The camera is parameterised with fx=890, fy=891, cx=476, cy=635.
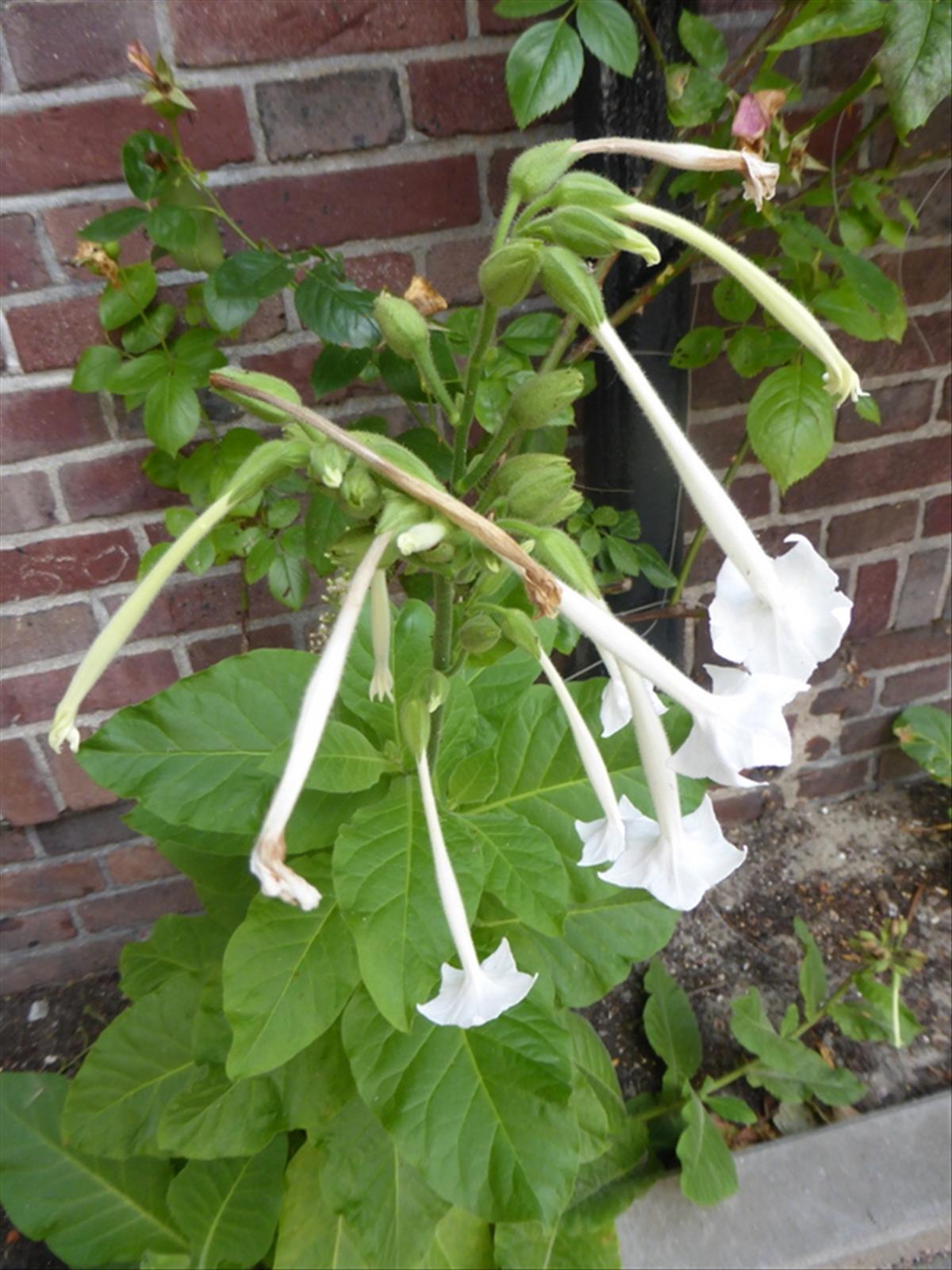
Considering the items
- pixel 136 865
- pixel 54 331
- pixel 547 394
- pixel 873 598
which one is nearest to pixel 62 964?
pixel 136 865

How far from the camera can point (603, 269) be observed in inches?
39.1

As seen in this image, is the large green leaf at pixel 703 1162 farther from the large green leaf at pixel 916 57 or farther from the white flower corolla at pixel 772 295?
the large green leaf at pixel 916 57

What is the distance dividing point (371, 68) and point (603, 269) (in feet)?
1.08

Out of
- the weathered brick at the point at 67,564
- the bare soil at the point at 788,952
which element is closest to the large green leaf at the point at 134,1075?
the bare soil at the point at 788,952

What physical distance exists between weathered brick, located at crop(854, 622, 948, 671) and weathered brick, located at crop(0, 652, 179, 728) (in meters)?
1.17

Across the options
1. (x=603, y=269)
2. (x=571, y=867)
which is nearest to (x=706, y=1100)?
(x=571, y=867)

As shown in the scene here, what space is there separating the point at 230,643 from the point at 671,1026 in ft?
2.82

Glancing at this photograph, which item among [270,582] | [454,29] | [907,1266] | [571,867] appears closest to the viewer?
[571,867]

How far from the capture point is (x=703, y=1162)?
1.14 metres

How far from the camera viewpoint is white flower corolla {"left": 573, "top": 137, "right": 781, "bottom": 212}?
1.60 ft

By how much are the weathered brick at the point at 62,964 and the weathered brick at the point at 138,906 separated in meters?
0.04

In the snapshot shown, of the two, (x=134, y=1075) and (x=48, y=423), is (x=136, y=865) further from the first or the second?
(x=48, y=423)

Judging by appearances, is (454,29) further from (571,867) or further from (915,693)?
(915,693)

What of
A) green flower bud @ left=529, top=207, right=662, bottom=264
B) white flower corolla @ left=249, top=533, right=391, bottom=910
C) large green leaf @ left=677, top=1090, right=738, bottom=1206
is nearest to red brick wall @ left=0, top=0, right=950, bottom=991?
green flower bud @ left=529, top=207, right=662, bottom=264
